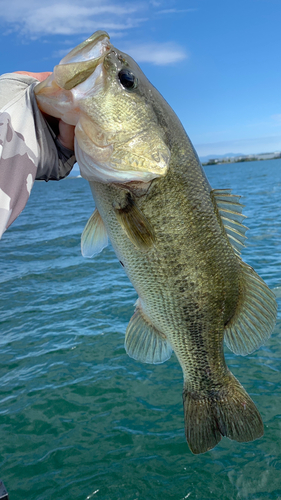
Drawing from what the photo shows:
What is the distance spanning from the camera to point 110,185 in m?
2.28

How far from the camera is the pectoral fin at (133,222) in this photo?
7.37ft

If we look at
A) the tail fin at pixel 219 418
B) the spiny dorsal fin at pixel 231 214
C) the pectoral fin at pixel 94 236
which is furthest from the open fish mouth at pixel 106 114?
the tail fin at pixel 219 418

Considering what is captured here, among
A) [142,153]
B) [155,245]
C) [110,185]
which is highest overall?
[142,153]

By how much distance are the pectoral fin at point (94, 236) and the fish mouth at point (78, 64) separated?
33.1 inches

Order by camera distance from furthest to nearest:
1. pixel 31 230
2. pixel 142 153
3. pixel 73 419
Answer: pixel 31 230 → pixel 73 419 → pixel 142 153

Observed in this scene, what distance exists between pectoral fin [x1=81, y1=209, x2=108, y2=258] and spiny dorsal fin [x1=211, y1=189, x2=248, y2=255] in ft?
2.49

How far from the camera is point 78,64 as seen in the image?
198cm

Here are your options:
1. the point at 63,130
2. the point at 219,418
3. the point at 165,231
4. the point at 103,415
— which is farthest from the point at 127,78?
the point at 103,415

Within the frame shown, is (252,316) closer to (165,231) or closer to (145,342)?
(145,342)

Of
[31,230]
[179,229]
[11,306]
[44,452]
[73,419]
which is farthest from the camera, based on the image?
[31,230]

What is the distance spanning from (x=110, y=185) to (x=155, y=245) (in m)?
0.43

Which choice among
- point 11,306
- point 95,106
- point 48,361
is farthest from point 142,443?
point 11,306

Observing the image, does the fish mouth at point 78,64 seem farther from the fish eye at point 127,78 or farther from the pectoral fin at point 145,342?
the pectoral fin at point 145,342

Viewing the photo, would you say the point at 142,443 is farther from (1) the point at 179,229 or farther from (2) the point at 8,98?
(2) the point at 8,98
